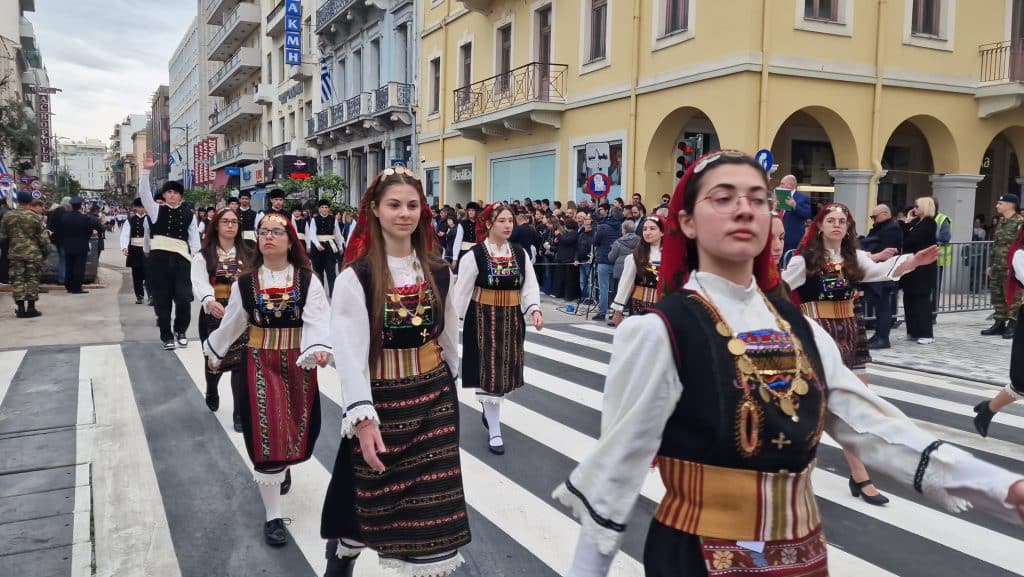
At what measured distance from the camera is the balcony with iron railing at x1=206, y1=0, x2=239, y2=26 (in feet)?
181

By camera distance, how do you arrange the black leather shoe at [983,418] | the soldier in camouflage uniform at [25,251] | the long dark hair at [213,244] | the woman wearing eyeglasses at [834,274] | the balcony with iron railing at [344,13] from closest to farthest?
the woman wearing eyeglasses at [834,274] → the black leather shoe at [983,418] → the long dark hair at [213,244] → the soldier in camouflage uniform at [25,251] → the balcony with iron railing at [344,13]

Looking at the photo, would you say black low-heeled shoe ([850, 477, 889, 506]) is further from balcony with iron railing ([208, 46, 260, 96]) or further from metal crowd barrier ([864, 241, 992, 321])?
balcony with iron railing ([208, 46, 260, 96])

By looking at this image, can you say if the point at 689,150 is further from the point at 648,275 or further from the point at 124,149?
the point at 124,149

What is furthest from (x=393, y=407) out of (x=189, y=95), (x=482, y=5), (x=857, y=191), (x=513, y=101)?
(x=189, y=95)

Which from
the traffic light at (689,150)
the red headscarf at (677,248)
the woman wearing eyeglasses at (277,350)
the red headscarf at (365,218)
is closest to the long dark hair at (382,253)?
the red headscarf at (365,218)

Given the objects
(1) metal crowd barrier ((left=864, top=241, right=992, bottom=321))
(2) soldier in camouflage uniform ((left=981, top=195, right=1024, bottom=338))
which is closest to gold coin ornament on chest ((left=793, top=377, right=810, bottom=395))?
(2) soldier in camouflage uniform ((left=981, top=195, right=1024, bottom=338))

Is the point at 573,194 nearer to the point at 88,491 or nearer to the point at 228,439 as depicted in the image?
the point at 228,439

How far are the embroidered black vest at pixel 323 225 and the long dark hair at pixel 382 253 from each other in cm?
1347

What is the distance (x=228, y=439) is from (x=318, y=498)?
5.48 feet

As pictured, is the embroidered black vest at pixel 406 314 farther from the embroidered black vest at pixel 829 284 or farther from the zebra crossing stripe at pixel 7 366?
the zebra crossing stripe at pixel 7 366

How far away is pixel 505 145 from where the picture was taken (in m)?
23.2

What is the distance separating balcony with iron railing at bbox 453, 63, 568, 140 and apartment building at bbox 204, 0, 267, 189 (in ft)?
96.6

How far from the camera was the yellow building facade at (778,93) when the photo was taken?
15.5 m

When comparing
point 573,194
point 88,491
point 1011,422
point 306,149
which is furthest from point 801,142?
point 306,149
